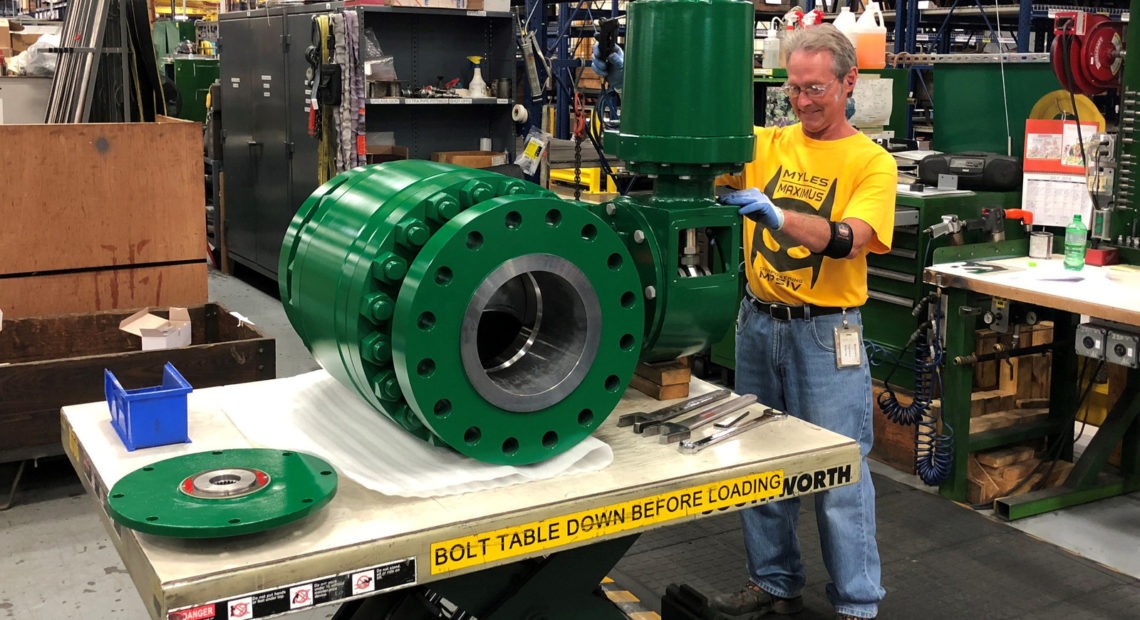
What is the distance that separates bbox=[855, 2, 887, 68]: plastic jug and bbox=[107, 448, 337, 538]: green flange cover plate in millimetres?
3301

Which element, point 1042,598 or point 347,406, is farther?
point 1042,598

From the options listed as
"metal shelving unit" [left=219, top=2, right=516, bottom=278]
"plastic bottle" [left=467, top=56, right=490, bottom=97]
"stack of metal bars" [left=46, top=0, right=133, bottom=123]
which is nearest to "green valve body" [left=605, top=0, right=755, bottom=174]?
"stack of metal bars" [left=46, top=0, right=133, bottom=123]

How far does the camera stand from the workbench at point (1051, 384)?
10.5ft

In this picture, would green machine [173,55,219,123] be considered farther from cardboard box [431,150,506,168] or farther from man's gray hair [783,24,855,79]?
man's gray hair [783,24,855,79]

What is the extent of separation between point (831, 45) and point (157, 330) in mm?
2402

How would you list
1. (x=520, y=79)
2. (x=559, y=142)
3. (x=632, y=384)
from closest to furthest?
(x=632, y=384)
(x=559, y=142)
(x=520, y=79)

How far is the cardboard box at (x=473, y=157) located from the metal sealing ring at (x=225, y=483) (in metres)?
4.16

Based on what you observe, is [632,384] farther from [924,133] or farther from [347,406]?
[924,133]

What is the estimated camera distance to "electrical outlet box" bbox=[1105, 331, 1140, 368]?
3.04m

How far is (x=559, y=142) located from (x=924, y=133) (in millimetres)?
2664

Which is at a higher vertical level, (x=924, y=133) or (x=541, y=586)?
(x=924, y=133)

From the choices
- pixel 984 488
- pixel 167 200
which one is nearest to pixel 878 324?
pixel 984 488

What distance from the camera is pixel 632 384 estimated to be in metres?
1.95

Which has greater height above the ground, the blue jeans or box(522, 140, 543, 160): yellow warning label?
box(522, 140, 543, 160): yellow warning label
